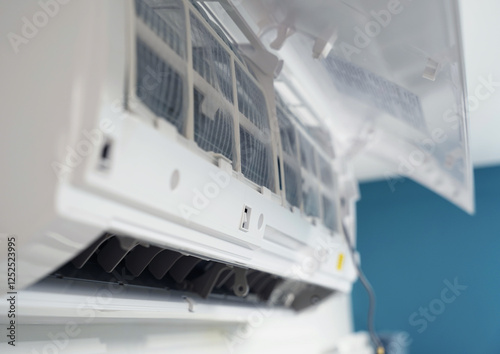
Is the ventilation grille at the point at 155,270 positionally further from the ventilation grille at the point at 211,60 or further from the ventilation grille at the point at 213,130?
the ventilation grille at the point at 211,60

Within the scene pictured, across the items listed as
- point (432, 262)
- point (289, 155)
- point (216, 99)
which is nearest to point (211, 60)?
point (216, 99)

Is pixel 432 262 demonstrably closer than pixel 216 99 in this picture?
No

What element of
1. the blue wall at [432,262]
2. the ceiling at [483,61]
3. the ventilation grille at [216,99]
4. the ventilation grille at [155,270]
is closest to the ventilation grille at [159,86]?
the ventilation grille at [216,99]

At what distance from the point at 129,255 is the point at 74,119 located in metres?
0.61

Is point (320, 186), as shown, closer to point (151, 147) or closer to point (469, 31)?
point (469, 31)

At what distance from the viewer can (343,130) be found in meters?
2.21

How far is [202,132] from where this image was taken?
100cm

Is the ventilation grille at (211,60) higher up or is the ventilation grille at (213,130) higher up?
the ventilation grille at (211,60)

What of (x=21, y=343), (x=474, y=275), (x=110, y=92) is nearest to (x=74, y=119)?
(x=110, y=92)

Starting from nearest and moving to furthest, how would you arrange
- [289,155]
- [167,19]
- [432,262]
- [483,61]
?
[167,19] → [289,155] → [483,61] → [432,262]

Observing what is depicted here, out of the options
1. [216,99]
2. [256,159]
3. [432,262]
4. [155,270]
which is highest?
[216,99]

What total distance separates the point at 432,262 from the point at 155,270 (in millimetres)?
2739

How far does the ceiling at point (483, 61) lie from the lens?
6.12 feet

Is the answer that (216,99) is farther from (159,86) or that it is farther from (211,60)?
(159,86)
